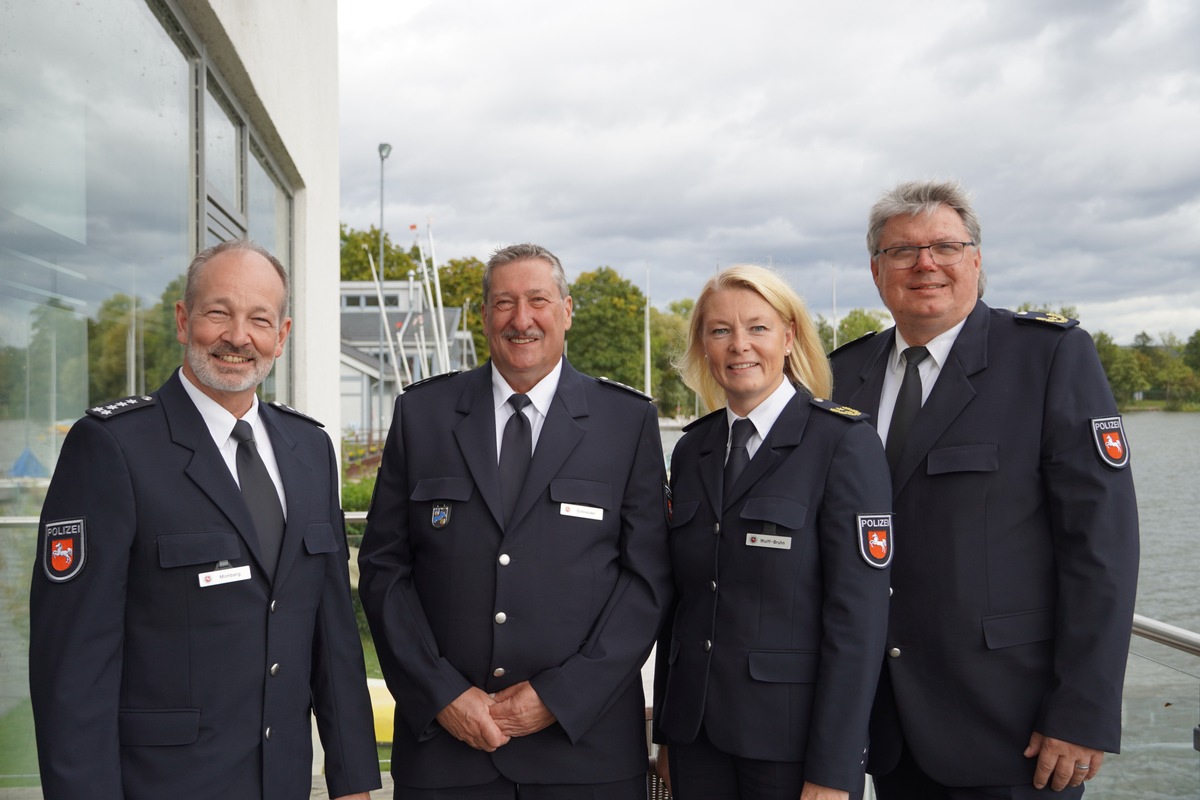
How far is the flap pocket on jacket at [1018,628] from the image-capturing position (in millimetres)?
2391

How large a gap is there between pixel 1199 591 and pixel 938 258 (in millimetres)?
21108

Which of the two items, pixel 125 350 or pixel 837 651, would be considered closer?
pixel 837 651

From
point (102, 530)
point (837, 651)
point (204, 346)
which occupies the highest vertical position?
point (204, 346)

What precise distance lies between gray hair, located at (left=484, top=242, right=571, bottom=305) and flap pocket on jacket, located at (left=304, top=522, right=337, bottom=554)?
80 centimetres

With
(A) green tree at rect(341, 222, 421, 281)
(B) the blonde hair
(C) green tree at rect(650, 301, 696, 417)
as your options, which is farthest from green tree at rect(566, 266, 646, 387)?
(B) the blonde hair

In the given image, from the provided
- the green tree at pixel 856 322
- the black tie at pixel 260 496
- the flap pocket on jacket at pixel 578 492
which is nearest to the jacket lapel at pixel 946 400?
the flap pocket on jacket at pixel 578 492

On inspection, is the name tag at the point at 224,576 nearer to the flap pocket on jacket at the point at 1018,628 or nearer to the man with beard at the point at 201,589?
the man with beard at the point at 201,589

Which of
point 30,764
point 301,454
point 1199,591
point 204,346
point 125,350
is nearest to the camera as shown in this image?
point 204,346

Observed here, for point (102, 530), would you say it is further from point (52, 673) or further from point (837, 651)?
point (837, 651)

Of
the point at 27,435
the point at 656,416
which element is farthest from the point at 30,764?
the point at 656,416

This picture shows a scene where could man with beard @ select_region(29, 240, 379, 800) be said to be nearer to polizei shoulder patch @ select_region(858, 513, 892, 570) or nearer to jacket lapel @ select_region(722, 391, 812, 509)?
jacket lapel @ select_region(722, 391, 812, 509)

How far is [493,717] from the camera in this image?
2494 millimetres

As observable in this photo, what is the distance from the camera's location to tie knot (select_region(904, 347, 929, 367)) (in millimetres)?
2662

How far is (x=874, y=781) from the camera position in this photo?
9.07 ft
